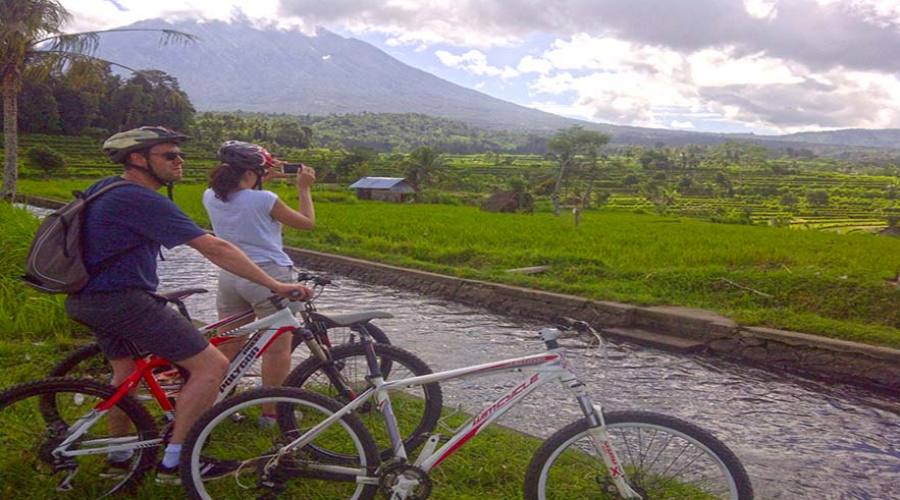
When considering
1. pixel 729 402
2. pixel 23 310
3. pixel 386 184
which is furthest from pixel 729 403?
pixel 386 184

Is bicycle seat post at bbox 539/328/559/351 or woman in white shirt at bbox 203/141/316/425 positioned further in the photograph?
woman in white shirt at bbox 203/141/316/425

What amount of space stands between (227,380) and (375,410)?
29.2 inches

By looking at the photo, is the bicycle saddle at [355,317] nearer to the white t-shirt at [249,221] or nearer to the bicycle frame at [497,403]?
the bicycle frame at [497,403]

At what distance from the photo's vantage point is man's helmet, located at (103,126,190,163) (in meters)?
2.97

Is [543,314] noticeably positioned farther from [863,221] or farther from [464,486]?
[863,221]

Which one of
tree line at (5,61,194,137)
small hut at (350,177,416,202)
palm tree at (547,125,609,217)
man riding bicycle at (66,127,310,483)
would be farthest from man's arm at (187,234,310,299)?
tree line at (5,61,194,137)

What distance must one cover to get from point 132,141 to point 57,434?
1.35m

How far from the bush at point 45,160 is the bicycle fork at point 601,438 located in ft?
144

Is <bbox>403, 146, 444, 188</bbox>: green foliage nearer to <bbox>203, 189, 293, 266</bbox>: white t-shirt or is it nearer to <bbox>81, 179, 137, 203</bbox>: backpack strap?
<bbox>203, 189, 293, 266</bbox>: white t-shirt

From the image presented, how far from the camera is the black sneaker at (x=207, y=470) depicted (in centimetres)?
310

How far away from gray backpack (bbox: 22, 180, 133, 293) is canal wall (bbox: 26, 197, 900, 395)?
6.82 m

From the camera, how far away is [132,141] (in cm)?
298

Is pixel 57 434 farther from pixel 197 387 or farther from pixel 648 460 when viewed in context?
pixel 648 460

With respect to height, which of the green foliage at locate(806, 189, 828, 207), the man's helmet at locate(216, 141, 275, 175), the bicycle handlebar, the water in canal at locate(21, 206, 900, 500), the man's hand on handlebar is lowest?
the green foliage at locate(806, 189, 828, 207)
